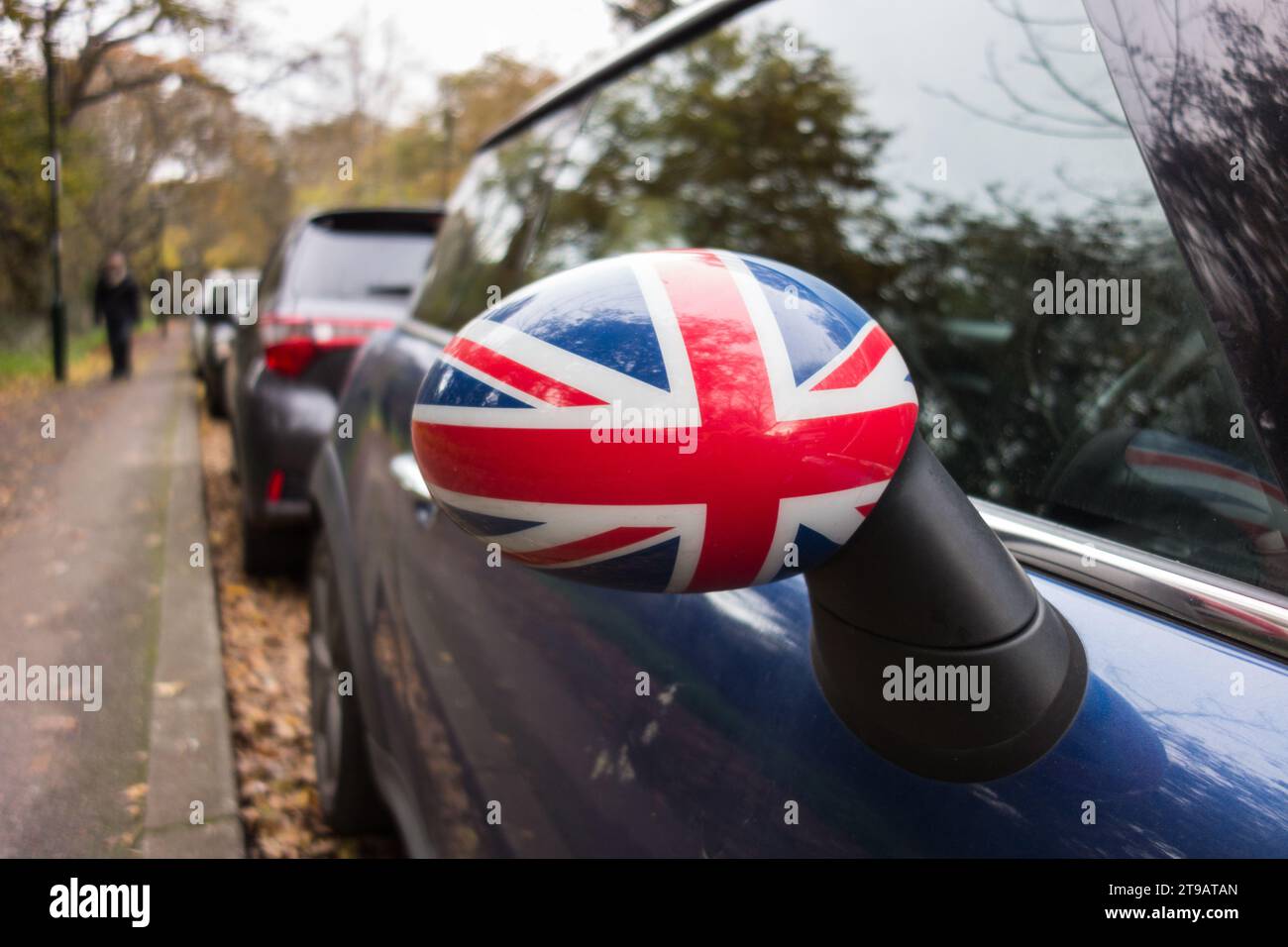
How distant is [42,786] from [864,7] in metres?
3.07

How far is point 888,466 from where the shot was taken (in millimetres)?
829

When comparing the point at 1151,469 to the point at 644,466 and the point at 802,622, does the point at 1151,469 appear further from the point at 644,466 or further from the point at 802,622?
the point at 644,466

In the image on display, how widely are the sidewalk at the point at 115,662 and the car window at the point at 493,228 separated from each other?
166 cm

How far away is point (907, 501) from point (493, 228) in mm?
2096

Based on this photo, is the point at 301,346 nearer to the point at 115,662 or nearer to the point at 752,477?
the point at 115,662

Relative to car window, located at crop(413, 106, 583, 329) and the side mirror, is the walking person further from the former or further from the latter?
the side mirror

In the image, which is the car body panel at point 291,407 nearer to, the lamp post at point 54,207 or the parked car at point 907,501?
the lamp post at point 54,207

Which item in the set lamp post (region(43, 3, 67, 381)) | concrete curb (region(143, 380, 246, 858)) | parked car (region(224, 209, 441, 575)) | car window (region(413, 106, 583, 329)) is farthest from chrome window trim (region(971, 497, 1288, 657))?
lamp post (region(43, 3, 67, 381))

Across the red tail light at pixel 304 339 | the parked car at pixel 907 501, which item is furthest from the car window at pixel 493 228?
the red tail light at pixel 304 339

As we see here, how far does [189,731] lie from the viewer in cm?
345

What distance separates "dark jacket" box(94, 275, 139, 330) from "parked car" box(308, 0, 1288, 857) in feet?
50.9

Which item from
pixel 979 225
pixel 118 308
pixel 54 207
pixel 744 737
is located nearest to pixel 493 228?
pixel 979 225

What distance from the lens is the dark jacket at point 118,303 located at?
15305mm

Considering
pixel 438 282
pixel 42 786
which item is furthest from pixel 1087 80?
pixel 42 786
